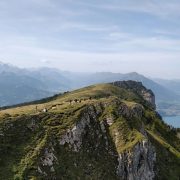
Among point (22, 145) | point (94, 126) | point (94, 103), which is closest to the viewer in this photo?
point (22, 145)

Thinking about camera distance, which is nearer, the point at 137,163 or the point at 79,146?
the point at 79,146

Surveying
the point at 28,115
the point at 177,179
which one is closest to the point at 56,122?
the point at 28,115

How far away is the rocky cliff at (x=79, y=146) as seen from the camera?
12238cm

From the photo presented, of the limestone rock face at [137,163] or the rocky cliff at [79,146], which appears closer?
the rocky cliff at [79,146]

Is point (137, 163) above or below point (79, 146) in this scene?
below

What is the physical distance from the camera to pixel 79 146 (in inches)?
5349

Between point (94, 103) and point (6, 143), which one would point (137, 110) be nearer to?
point (94, 103)

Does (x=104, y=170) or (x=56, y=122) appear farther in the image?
(x=56, y=122)

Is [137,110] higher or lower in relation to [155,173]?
higher

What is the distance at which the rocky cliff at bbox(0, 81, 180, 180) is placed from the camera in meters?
122

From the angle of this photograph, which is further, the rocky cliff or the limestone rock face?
the limestone rock face

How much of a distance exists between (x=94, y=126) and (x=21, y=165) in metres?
35.4

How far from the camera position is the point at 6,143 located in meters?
126


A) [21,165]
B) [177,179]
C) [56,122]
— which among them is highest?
[56,122]
